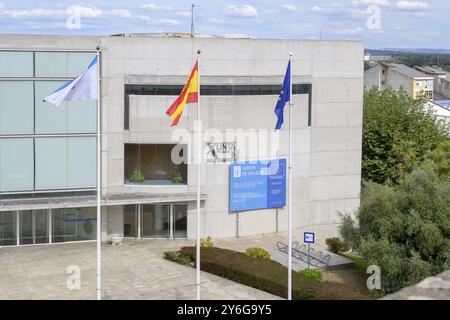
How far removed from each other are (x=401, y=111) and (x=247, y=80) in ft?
62.3

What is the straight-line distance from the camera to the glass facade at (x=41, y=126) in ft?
84.7

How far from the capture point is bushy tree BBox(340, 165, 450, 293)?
70.6ft

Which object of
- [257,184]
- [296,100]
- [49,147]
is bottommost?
[257,184]

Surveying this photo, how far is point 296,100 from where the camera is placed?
98.1 ft

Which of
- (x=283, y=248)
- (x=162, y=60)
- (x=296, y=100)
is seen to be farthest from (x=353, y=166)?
(x=162, y=60)

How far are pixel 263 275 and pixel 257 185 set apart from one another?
8603 millimetres

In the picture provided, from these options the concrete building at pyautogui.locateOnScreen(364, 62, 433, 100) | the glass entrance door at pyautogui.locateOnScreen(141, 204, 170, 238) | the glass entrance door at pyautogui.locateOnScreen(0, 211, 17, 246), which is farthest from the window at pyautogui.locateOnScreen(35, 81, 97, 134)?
the concrete building at pyautogui.locateOnScreen(364, 62, 433, 100)

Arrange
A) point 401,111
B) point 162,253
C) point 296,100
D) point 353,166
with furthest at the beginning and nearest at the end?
1. point 401,111
2. point 353,166
3. point 296,100
4. point 162,253

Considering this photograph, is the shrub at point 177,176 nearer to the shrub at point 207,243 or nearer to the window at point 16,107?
the shrub at point 207,243

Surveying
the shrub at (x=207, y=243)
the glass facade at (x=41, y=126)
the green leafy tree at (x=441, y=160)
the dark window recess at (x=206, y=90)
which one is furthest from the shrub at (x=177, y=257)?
the green leafy tree at (x=441, y=160)

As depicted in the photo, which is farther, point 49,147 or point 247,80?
point 247,80

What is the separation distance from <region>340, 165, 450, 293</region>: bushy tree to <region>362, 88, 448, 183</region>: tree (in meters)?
17.7

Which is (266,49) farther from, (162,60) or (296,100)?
(162,60)

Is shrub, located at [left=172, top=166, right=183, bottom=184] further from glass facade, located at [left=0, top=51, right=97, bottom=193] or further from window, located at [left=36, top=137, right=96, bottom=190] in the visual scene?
glass facade, located at [left=0, top=51, right=97, bottom=193]
